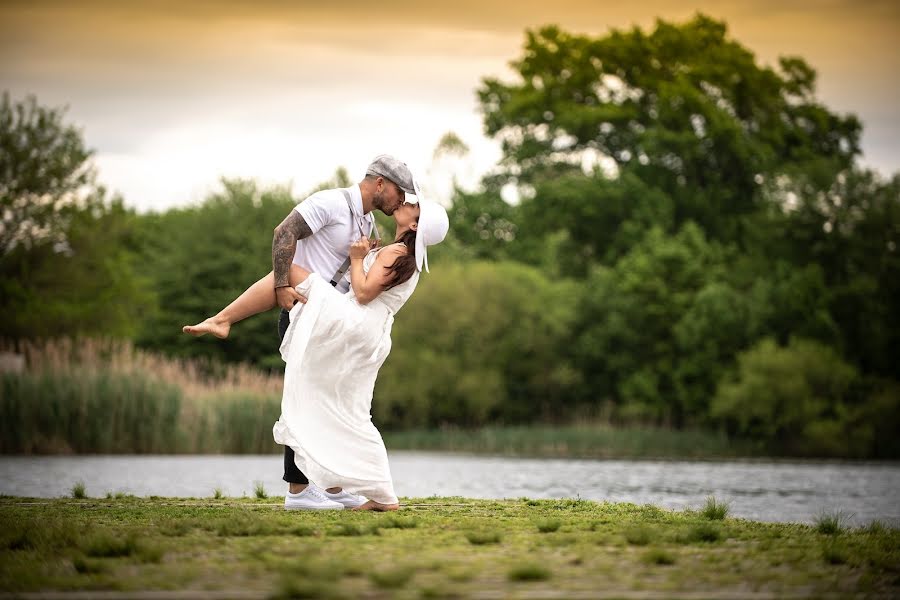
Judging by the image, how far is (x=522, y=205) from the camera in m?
51.2

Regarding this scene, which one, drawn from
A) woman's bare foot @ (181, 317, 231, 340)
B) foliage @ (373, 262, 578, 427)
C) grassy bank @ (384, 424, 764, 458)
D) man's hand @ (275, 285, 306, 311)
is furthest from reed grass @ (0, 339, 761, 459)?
man's hand @ (275, 285, 306, 311)

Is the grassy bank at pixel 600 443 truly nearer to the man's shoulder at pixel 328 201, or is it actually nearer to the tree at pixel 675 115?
the tree at pixel 675 115

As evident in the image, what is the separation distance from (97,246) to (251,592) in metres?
38.9

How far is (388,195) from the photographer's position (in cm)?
891

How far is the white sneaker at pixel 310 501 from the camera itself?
888 centimetres

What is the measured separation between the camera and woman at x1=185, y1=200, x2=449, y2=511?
8633 millimetres

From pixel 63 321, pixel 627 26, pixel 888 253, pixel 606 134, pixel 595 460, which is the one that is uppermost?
pixel 627 26

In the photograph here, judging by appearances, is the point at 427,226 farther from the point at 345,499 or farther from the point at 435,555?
the point at 435,555

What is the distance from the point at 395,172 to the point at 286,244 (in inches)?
34.0

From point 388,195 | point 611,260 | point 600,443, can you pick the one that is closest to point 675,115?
point 611,260

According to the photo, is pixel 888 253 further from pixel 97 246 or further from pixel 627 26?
pixel 97 246

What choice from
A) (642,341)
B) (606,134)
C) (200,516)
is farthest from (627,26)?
(200,516)

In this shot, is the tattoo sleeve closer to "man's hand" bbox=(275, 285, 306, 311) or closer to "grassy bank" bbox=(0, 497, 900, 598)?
"man's hand" bbox=(275, 285, 306, 311)

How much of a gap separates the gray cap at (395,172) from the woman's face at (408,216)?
98 millimetres
